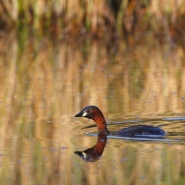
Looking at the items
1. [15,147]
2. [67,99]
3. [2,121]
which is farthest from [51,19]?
[15,147]

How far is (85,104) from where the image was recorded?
975 cm

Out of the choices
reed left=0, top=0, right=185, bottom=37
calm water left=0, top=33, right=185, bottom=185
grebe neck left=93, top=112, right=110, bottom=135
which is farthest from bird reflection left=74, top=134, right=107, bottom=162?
reed left=0, top=0, right=185, bottom=37

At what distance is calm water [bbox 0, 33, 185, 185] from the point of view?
6.61 metres

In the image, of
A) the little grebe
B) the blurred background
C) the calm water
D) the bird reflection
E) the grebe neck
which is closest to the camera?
the calm water

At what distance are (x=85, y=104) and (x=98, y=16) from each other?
7.93 meters

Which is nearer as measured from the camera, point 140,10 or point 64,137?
point 64,137

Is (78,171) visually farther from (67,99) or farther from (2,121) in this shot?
(67,99)

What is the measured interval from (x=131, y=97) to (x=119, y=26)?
8390mm

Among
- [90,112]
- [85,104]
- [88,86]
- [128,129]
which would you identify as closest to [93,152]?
[128,129]

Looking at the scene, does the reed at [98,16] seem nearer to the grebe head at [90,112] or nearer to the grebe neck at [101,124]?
the grebe head at [90,112]

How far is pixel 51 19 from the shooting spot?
18.5m

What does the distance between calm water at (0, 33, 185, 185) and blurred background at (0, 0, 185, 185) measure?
0.01 m

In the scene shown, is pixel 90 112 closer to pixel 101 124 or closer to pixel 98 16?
pixel 101 124

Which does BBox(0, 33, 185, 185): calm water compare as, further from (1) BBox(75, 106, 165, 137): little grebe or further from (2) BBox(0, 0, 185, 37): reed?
(2) BBox(0, 0, 185, 37): reed
